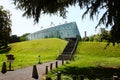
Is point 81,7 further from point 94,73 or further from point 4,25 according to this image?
point 4,25

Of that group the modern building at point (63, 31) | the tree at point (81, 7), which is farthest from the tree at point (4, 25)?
the tree at point (81, 7)

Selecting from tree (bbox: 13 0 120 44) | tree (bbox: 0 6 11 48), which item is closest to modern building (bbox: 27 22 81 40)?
tree (bbox: 0 6 11 48)

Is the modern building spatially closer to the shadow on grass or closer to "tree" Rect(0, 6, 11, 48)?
"tree" Rect(0, 6, 11, 48)

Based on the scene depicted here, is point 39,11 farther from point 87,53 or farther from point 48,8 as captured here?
point 87,53

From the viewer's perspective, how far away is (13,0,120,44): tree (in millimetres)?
24188

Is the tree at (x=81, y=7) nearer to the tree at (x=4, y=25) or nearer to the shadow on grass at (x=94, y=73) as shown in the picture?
the shadow on grass at (x=94, y=73)

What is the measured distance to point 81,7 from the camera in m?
27.9

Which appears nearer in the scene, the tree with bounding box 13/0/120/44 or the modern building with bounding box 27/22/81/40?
the tree with bounding box 13/0/120/44

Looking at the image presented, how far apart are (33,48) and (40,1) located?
1493 inches

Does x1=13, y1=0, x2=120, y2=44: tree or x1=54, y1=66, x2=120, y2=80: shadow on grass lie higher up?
x1=13, y1=0, x2=120, y2=44: tree

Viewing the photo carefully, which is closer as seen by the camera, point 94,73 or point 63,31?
point 94,73

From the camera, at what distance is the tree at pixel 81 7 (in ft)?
79.4

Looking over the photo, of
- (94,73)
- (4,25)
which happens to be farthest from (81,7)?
(4,25)

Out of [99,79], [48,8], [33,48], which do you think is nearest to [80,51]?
[33,48]
